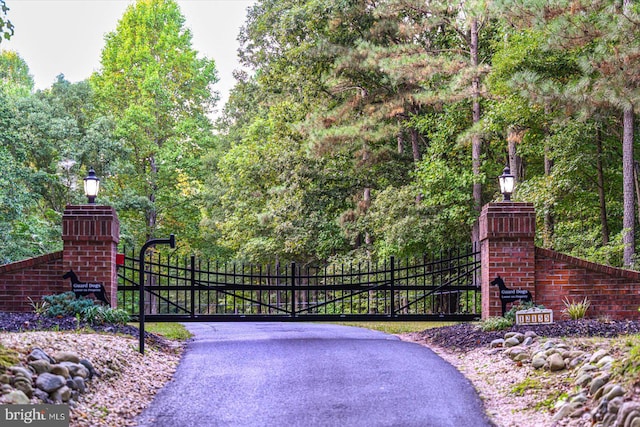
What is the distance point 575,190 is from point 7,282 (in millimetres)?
13107

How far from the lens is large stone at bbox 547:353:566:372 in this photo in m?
7.71

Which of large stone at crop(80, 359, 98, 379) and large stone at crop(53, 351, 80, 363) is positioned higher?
large stone at crop(53, 351, 80, 363)

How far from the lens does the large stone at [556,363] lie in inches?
304

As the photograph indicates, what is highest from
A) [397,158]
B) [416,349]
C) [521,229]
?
[397,158]

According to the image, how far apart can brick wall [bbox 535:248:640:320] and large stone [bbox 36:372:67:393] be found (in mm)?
7606

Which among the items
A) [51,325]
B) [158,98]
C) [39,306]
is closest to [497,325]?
[51,325]

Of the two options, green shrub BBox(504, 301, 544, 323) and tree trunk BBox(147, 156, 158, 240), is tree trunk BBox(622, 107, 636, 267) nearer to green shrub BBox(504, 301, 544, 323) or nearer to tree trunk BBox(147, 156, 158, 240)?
green shrub BBox(504, 301, 544, 323)

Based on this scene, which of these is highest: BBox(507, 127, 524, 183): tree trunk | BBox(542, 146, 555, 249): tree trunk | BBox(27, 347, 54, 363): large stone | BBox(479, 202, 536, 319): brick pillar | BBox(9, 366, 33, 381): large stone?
BBox(507, 127, 524, 183): tree trunk

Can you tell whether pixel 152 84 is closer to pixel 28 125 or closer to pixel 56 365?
pixel 28 125

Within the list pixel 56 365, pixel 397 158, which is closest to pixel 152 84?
pixel 397 158

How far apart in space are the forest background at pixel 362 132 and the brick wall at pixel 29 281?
754 cm

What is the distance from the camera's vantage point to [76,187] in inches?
957

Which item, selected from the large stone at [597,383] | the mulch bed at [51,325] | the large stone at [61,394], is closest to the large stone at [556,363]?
the large stone at [597,383]

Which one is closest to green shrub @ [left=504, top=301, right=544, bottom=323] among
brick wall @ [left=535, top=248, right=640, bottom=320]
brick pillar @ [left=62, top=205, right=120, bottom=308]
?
brick wall @ [left=535, top=248, right=640, bottom=320]
